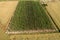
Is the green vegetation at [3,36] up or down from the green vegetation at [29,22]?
up

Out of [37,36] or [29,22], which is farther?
[29,22]

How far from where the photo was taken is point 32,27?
49.5 inches

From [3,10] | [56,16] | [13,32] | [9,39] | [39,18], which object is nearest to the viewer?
[9,39]

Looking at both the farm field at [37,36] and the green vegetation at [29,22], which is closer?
the farm field at [37,36]

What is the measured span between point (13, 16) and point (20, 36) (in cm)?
45

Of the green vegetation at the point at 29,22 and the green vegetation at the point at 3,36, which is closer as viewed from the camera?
the green vegetation at the point at 3,36

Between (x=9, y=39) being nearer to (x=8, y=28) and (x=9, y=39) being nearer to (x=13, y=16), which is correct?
(x=8, y=28)

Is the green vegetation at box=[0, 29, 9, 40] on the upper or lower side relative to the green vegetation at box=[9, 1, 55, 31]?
upper

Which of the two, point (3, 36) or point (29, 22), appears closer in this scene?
point (3, 36)

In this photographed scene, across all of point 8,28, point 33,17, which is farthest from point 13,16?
point 8,28

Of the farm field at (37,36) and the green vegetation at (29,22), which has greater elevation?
the farm field at (37,36)

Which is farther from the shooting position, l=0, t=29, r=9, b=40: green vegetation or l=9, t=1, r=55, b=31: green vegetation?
l=9, t=1, r=55, b=31: green vegetation

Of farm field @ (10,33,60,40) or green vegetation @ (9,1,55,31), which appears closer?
farm field @ (10,33,60,40)

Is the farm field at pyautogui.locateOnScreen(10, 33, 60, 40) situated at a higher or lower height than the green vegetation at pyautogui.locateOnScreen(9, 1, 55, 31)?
higher
